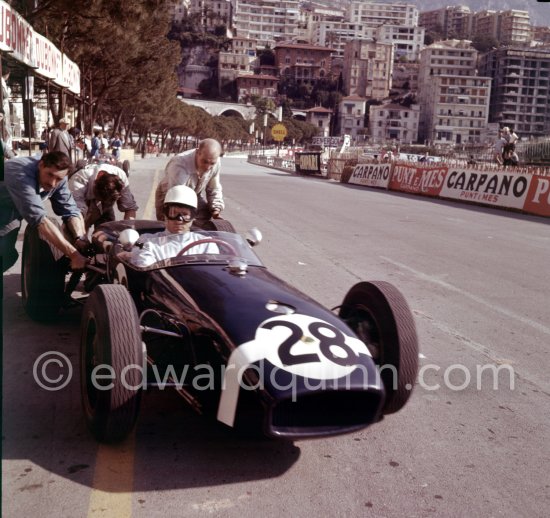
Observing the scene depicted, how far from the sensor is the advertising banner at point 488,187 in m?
21.3

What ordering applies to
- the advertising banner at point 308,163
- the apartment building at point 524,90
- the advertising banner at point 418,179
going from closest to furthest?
1. the advertising banner at point 418,179
2. the advertising banner at point 308,163
3. the apartment building at point 524,90

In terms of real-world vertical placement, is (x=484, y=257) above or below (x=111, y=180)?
below

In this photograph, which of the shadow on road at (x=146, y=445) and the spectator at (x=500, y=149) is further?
the spectator at (x=500, y=149)

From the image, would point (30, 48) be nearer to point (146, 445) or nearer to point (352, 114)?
point (146, 445)

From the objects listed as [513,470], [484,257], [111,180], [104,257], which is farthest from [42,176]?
[484,257]

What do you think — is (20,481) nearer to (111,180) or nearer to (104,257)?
(104,257)

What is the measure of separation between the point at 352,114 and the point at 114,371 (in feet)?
641

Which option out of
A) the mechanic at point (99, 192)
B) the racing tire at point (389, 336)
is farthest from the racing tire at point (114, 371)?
the mechanic at point (99, 192)

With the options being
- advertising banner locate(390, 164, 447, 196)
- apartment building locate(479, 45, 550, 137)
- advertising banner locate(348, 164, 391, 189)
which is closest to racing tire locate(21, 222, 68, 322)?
advertising banner locate(390, 164, 447, 196)

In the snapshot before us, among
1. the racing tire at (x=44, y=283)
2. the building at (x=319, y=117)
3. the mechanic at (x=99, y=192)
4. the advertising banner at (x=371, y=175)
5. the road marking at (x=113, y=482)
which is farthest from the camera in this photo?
the building at (x=319, y=117)

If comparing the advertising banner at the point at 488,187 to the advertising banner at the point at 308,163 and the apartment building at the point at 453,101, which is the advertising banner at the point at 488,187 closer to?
the advertising banner at the point at 308,163

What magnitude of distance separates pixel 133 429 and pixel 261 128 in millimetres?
153779

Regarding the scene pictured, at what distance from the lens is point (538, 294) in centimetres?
855

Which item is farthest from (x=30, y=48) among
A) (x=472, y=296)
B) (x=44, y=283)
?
(x=472, y=296)
